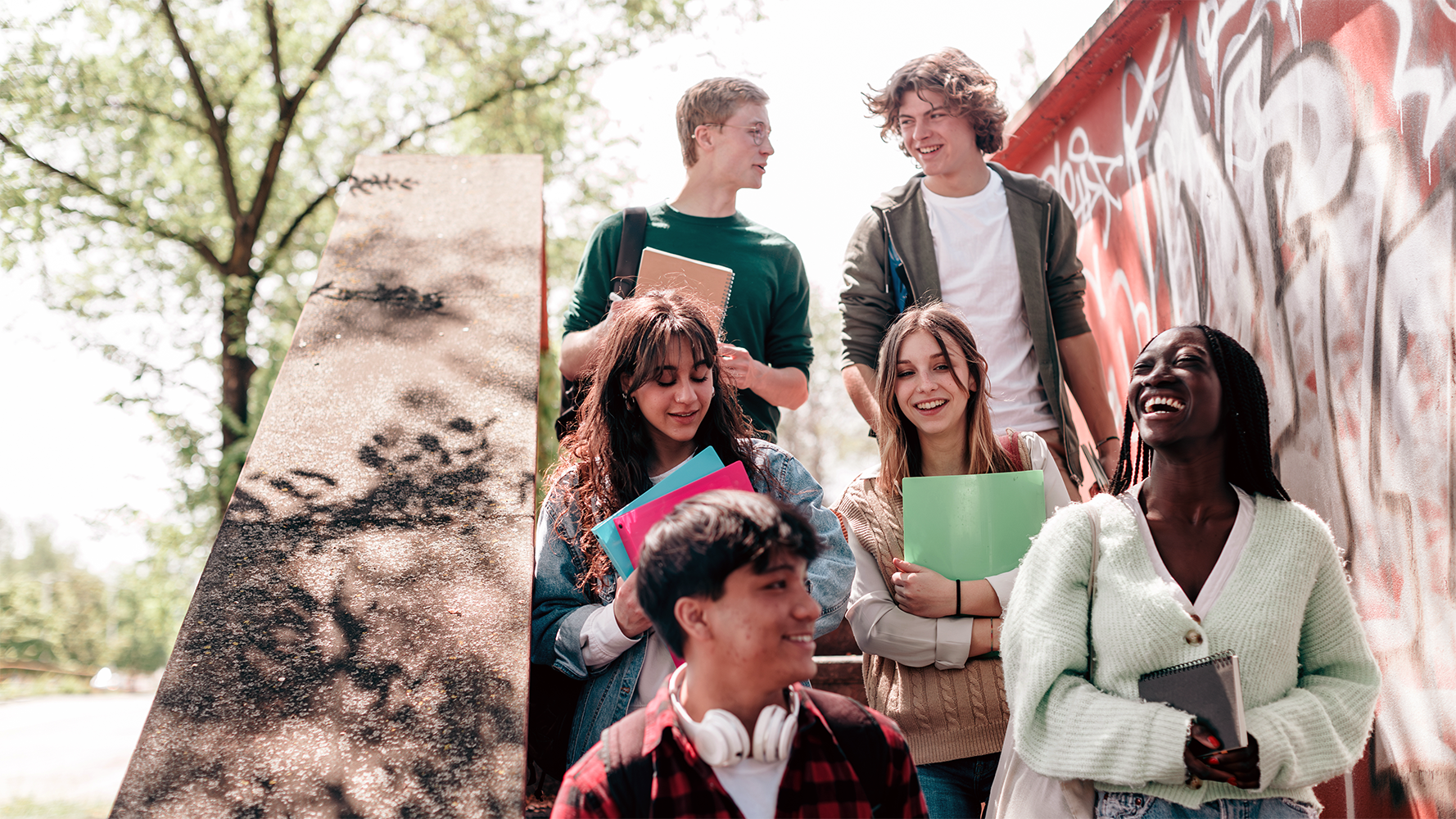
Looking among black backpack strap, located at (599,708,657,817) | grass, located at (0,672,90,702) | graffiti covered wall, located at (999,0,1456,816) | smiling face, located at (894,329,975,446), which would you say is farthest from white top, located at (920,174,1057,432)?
grass, located at (0,672,90,702)

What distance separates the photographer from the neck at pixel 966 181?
4.13 m

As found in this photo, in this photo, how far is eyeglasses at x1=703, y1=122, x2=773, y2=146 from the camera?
4195 mm

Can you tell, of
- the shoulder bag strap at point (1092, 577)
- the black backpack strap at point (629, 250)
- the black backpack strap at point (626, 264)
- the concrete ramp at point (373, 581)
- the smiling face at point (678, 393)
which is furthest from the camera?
the black backpack strap at point (629, 250)

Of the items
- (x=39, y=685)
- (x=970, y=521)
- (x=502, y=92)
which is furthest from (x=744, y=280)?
(x=39, y=685)

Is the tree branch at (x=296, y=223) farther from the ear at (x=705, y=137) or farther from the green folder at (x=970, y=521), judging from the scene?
the green folder at (x=970, y=521)

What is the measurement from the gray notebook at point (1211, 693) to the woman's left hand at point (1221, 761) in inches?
0.7

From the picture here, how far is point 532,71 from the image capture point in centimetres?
1180

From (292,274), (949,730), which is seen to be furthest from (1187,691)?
(292,274)

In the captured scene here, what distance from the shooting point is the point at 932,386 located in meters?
3.16

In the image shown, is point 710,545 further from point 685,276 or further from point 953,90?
point 953,90

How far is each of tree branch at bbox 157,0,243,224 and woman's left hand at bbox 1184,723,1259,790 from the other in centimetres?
1094

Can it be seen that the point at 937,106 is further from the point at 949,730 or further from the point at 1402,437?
the point at 949,730

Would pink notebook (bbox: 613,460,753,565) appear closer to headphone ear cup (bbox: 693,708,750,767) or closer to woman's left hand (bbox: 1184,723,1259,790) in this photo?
headphone ear cup (bbox: 693,708,750,767)

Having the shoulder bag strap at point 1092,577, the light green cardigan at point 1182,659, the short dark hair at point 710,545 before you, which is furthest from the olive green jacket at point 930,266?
the short dark hair at point 710,545
